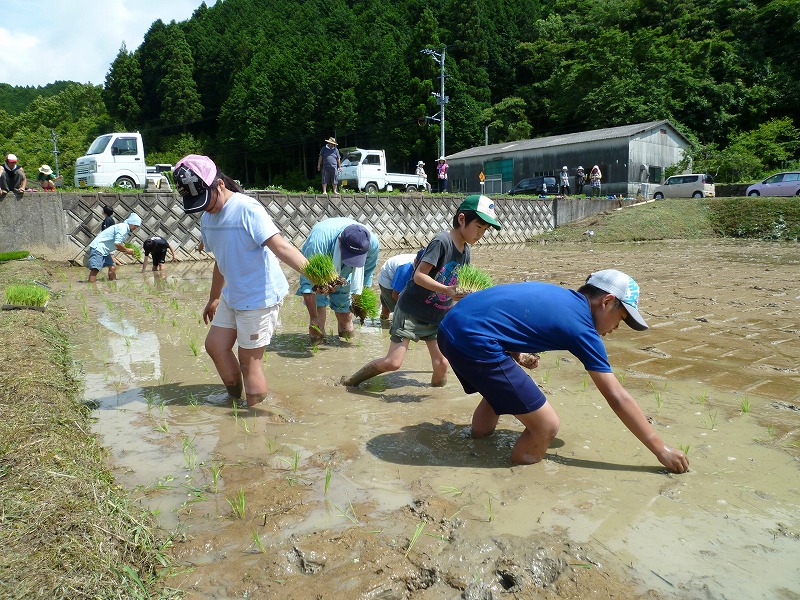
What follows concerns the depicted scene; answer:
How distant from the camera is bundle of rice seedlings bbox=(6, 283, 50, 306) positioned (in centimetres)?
635

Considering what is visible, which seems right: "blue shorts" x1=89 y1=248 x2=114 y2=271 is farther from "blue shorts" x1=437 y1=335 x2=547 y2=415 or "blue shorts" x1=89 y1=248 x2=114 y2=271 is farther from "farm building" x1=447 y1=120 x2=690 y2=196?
"farm building" x1=447 y1=120 x2=690 y2=196

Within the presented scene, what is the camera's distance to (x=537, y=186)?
34219mm

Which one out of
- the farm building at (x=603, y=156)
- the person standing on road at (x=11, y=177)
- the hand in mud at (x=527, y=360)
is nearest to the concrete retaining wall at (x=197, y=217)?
the person standing on road at (x=11, y=177)

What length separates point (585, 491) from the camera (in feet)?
9.57

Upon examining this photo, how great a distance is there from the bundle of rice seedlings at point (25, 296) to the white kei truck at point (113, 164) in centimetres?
1294

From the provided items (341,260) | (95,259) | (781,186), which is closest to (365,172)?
(95,259)

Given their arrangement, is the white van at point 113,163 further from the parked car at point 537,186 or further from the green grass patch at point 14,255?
the parked car at point 537,186

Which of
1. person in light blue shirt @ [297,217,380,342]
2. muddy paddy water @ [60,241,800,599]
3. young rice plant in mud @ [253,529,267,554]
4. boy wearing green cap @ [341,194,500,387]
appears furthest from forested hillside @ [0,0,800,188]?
young rice plant in mud @ [253,529,267,554]

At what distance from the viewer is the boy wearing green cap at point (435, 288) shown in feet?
13.2

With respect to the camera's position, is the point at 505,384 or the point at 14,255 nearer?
the point at 505,384

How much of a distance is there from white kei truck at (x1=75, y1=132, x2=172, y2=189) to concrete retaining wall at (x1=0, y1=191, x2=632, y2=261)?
5.42 meters

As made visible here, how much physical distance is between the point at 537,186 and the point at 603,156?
4887mm

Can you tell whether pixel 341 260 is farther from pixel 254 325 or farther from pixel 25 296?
pixel 25 296

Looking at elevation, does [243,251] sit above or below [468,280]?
above
